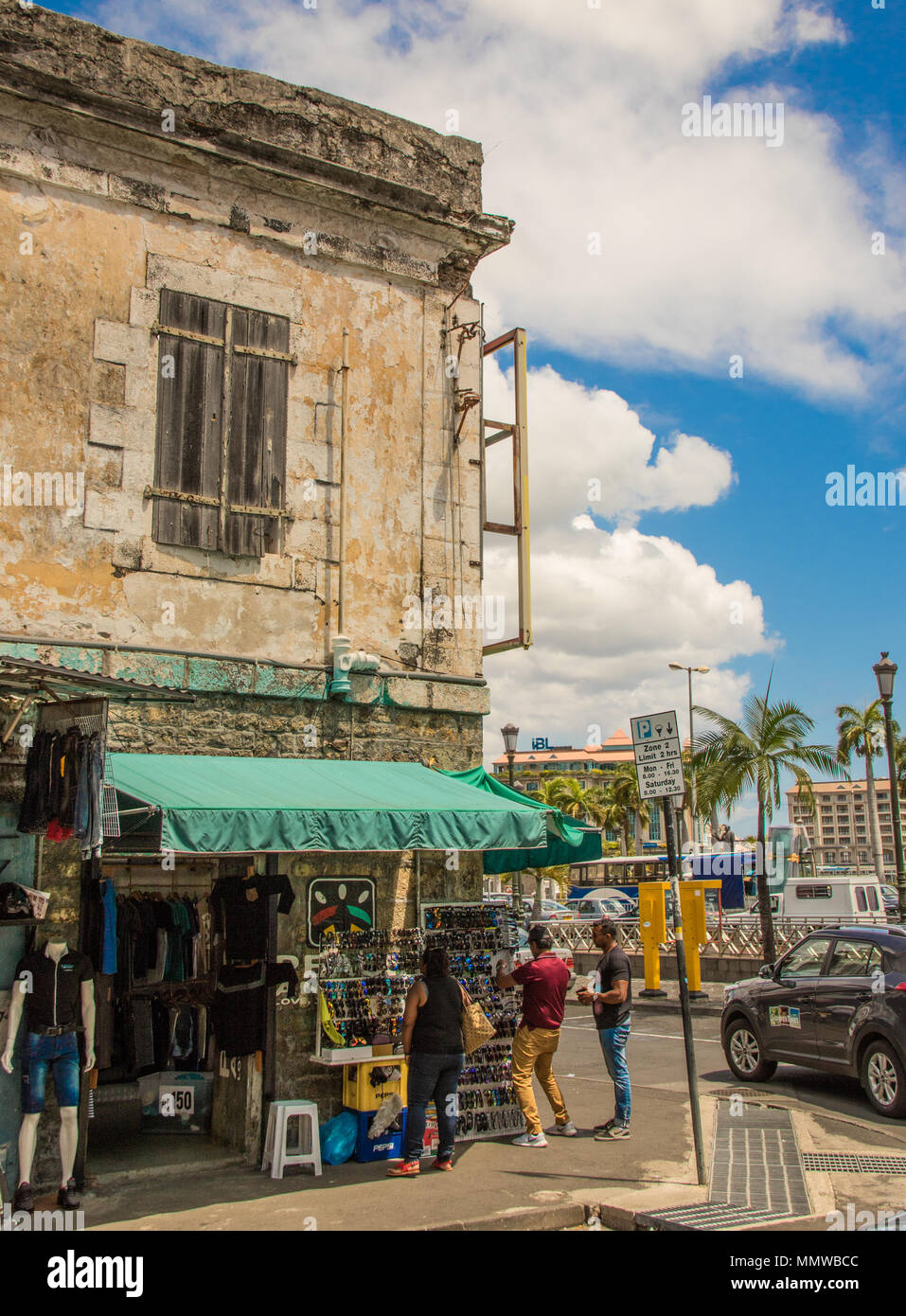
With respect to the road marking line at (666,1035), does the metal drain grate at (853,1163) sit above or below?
above

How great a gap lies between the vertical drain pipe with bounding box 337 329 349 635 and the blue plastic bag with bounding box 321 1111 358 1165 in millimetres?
4328

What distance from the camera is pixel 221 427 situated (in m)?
9.91

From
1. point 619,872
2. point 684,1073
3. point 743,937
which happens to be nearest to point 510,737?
point 743,937

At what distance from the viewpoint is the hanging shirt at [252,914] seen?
8.81 metres

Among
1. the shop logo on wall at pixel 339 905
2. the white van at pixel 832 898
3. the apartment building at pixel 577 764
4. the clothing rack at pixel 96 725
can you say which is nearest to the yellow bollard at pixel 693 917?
the shop logo on wall at pixel 339 905

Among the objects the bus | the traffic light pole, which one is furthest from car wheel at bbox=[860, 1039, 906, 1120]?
the bus

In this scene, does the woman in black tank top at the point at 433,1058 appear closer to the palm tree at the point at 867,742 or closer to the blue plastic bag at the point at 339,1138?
the blue plastic bag at the point at 339,1138

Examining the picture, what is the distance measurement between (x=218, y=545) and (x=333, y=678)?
162 centimetres

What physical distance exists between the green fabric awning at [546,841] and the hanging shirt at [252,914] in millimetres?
2159

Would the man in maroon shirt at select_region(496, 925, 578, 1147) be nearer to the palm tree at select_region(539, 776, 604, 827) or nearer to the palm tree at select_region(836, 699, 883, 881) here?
the palm tree at select_region(836, 699, 883, 881)

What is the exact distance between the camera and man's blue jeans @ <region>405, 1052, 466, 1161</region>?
26.1 ft

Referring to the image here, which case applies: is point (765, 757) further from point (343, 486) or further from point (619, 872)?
point (619, 872)

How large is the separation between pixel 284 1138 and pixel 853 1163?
173 inches

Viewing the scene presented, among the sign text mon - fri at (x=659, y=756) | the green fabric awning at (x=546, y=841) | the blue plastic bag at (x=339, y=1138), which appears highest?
the sign text mon - fri at (x=659, y=756)
